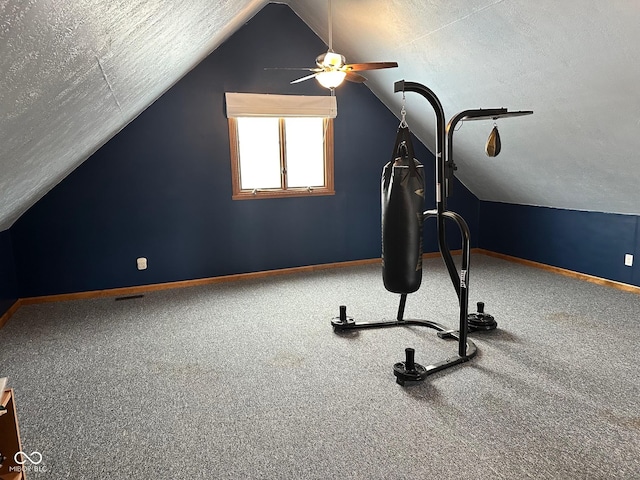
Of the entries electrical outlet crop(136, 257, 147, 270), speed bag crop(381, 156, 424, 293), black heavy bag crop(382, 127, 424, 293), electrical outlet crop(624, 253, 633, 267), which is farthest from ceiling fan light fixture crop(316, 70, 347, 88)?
electrical outlet crop(624, 253, 633, 267)

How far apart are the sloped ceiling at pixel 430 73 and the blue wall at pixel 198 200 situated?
545 millimetres

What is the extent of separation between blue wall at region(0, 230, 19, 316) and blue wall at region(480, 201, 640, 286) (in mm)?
5691

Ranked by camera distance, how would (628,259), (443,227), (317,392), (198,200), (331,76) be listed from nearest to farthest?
1. (317,392)
2. (443,227)
3. (331,76)
4. (628,259)
5. (198,200)

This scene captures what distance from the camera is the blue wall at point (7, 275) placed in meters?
3.77

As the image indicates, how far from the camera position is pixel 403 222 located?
111 inches

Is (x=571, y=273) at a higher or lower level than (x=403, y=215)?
lower

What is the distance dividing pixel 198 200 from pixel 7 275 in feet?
6.20

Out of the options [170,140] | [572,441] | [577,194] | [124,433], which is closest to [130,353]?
[124,433]

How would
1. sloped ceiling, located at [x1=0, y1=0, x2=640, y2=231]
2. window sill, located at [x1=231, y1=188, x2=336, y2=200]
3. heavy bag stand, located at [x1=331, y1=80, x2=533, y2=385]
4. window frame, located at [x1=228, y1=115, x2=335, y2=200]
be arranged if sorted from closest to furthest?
sloped ceiling, located at [x1=0, y1=0, x2=640, y2=231] < heavy bag stand, located at [x1=331, y1=80, x2=533, y2=385] < window frame, located at [x1=228, y1=115, x2=335, y2=200] < window sill, located at [x1=231, y1=188, x2=336, y2=200]

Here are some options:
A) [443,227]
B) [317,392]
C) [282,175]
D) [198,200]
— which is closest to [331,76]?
[443,227]

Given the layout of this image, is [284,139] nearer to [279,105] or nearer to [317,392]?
[279,105]

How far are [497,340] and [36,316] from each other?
3965mm

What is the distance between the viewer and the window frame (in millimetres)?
4836

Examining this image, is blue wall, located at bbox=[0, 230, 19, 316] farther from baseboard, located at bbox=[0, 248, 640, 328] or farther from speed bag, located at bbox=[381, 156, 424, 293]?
speed bag, located at bbox=[381, 156, 424, 293]
